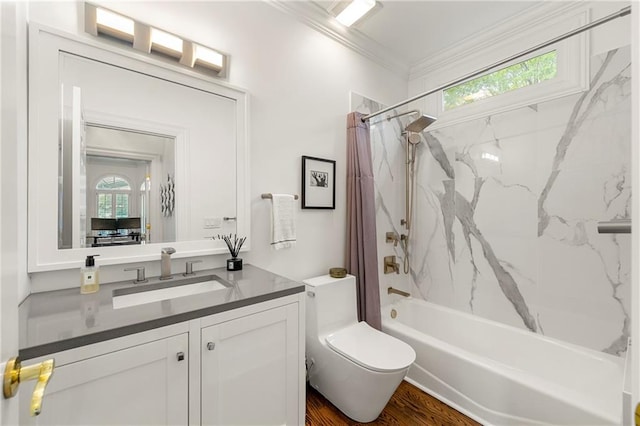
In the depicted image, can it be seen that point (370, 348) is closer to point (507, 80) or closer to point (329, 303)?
point (329, 303)

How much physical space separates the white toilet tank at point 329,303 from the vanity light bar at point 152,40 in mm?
1499

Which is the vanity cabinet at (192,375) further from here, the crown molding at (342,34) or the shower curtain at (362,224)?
the crown molding at (342,34)

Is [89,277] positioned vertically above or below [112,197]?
below

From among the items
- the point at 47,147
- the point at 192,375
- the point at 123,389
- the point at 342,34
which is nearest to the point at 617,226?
the point at 192,375

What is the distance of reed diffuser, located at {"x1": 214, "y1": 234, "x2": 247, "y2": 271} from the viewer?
1.62m

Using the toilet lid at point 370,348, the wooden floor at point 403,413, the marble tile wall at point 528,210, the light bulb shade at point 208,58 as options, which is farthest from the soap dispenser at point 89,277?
the marble tile wall at point 528,210

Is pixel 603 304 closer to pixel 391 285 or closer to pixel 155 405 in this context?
pixel 391 285

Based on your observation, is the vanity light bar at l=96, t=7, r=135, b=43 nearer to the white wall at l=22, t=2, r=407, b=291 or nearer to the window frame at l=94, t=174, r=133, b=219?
the white wall at l=22, t=2, r=407, b=291

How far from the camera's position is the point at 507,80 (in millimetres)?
2238

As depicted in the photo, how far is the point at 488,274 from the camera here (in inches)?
90.4

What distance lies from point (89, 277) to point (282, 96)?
1.53m

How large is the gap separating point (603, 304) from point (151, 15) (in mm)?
3207

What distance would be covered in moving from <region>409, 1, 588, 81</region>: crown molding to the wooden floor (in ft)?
9.18

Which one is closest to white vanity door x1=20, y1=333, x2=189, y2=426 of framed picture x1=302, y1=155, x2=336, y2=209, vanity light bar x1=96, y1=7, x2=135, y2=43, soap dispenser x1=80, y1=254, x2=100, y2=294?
soap dispenser x1=80, y1=254, x2=100, y2=294
